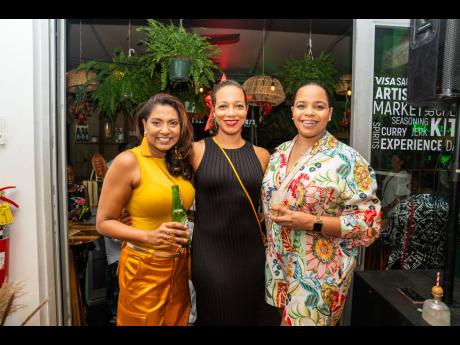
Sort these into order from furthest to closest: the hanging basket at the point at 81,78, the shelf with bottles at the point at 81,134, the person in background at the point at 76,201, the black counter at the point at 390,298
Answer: the shelf with bottles at the point at 81,134 → the person in background at the point at 76,201 → the hanging basket at the point at 81,78 → the black counter at the point at 390,298

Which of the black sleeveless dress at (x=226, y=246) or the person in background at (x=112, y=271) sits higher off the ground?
the black sleeveless dress at (x=226, y=246)

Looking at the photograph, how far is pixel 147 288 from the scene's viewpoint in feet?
5.38

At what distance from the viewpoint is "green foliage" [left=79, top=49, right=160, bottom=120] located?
2.75 metres

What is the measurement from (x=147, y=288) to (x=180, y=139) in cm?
78

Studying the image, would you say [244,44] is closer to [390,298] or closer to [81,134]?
[81,134]

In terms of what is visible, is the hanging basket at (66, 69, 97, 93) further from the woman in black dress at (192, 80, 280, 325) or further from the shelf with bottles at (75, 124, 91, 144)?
the shelf with bottles at (75, 124, 91, 144)

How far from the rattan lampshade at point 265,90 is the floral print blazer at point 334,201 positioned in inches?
74.7

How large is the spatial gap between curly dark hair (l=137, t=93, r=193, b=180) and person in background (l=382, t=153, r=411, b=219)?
159 centimetres

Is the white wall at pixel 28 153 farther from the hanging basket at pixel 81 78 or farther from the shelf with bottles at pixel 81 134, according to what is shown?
the shelf with bottles at pixel 81 134

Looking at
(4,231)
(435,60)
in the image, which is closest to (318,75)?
(435,60)

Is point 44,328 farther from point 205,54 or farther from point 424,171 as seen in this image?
point 424,171

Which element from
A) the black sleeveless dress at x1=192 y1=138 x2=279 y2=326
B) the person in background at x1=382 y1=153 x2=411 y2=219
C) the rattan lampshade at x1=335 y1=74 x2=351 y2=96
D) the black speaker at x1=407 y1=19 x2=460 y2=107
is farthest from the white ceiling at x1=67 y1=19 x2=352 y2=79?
the black sleeveless dress at x1=192 y1=138 x2=279 y2=326

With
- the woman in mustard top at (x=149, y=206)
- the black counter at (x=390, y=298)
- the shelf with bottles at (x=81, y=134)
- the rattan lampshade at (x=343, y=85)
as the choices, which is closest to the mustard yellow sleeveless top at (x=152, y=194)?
the woman in mustard top at (x=149, y=206)

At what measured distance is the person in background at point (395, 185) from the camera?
2458 millimetres
